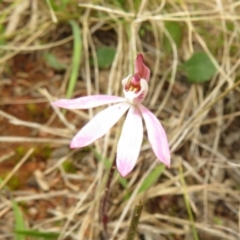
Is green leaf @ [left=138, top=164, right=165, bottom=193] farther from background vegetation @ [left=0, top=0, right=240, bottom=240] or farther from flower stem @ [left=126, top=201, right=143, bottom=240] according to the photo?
flower stem @ [left=126, top=201, right=143, bottom=240]

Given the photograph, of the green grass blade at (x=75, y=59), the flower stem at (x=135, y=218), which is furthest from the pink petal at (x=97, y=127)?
the green grass blade at (x=75, y=59)

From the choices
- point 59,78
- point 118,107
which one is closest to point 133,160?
point 118,107

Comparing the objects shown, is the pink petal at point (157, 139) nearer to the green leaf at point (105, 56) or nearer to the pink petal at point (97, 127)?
the pink petal at point (97, 127)

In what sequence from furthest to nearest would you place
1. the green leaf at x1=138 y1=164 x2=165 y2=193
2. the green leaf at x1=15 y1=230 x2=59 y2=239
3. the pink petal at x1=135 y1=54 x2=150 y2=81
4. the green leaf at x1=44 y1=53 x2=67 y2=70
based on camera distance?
the green leaf at x1=44 y1=53 x2=67 y2=70, the green leaf at x1=138 y1=164 x2=165 y2=193, the green leaf at x1=15 y1=230 x2=59 y2=239, the pink petal at x1=135 y1=54 x2=150 y2=81

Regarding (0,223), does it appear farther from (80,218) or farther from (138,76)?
(138,76)

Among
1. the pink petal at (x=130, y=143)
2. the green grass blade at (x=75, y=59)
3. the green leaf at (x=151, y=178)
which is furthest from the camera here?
the green grass blade at (x=75, y=59)

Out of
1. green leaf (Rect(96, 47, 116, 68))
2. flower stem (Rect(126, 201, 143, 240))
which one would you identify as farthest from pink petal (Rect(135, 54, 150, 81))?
green leaf (Rect(96, 47, 116, 68))
